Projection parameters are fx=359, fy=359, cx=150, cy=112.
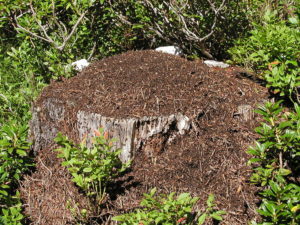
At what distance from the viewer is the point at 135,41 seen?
20.6ft

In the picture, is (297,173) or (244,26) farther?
(244,26)

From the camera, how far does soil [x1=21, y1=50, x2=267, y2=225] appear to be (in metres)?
3.39

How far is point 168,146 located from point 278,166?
1.08m

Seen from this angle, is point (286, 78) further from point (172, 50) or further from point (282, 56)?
point (172, 50)

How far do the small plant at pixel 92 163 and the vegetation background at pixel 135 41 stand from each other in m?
0.59

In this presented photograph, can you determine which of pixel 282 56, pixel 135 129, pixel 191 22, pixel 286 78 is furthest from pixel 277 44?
pixel 191 22

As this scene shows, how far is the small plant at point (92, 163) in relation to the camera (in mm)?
3094

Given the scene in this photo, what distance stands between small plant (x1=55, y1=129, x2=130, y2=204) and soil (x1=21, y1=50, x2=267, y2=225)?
225 millimetres

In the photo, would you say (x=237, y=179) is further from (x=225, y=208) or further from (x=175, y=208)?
(x=175, y=208)

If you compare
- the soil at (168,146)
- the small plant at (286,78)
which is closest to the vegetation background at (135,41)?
the small plant at (286,78)

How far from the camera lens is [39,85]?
5164mm

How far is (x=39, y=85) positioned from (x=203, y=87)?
2.51 metres

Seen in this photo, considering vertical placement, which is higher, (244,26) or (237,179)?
(244,26)

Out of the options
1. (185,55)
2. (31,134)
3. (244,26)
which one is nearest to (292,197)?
(31,134)
